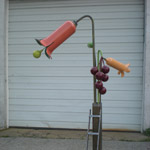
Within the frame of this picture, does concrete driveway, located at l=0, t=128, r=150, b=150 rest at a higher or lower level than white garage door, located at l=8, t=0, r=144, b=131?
lower

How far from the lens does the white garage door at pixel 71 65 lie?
496 centimetres

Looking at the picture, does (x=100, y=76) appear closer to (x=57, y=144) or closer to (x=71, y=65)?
(x=57, y=144)

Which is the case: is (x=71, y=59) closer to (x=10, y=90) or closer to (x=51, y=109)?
(x=51, y=109)

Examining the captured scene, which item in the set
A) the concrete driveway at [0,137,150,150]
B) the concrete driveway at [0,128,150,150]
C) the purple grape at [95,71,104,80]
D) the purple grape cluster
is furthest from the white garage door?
the purple grape at [95,71,104,80]

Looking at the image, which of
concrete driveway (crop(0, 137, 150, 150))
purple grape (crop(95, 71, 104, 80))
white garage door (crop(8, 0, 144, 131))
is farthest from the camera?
white garage door (crop(8, 0, 144, 131))


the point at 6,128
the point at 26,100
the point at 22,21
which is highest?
the point at 22,21

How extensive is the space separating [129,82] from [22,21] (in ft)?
10.7

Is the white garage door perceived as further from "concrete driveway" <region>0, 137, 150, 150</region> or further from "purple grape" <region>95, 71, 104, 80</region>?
"purple grape" <region>95, 71, 104, 80</region>

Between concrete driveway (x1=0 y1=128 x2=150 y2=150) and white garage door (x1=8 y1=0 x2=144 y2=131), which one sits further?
white garage door (x1=8 y1=0 x2=144 y2=131)

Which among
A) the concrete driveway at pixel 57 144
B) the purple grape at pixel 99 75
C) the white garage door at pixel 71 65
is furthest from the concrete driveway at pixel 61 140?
the purple grape at pixel 99 75

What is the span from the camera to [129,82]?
16.4ft

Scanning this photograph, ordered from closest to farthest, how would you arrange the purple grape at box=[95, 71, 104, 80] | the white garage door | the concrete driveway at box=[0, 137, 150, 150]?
the purple grape at box=[95, 71, 104, 80], the concrete driveway at box=[0, 137, 150, 150], the white garage door

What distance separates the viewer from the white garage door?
195 inches

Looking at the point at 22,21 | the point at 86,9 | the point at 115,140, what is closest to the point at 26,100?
the point at 22,21
